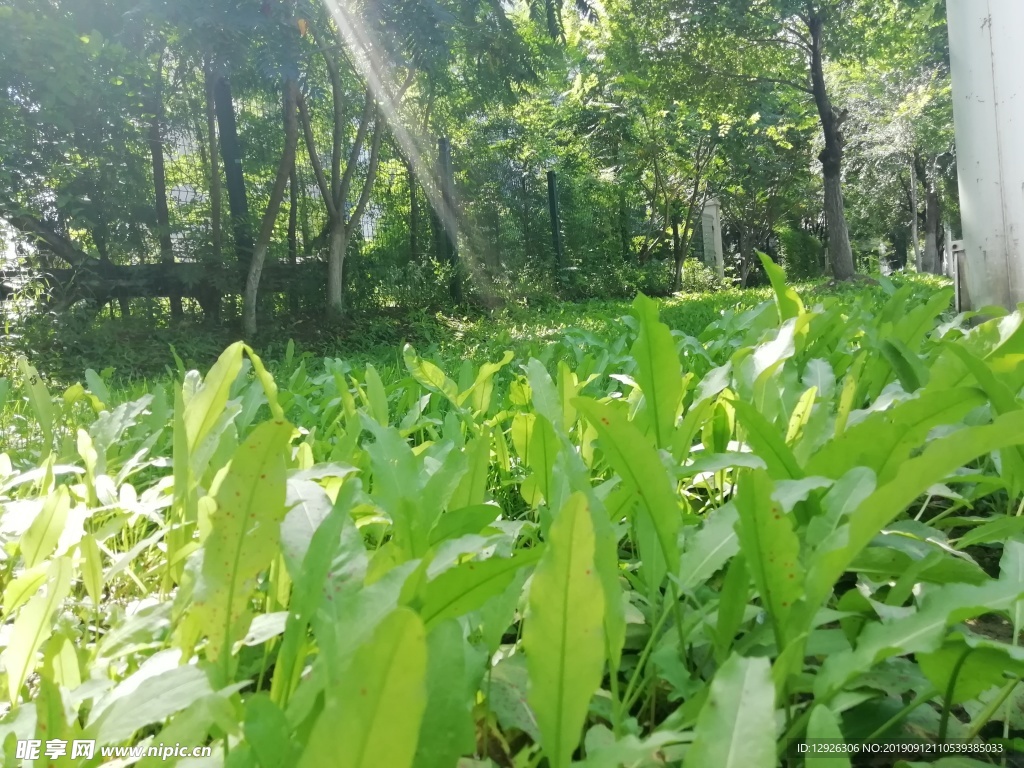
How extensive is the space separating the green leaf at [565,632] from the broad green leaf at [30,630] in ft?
1.45

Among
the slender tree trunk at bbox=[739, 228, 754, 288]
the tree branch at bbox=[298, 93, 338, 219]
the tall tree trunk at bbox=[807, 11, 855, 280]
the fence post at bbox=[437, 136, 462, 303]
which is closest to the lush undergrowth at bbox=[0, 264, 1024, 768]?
Answer: the tree branch at bbox=[298, 93, 338, 219]

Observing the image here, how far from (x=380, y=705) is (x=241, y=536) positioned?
0.86ft

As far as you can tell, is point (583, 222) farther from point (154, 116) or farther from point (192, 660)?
point (192, 660)

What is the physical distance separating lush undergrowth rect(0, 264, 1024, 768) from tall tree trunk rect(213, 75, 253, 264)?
5730mm

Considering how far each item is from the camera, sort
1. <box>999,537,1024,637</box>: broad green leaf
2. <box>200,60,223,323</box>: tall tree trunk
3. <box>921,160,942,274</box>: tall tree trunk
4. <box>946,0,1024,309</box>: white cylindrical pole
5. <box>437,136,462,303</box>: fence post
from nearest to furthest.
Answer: <box>999,537,1024,637</box>: broad green leaf, <box>946,0,1024,309</box>: white cylindrical pole, <box>200,60,223,323</box>: tall tree trunk, <box>437,136,462,303</box>: fence post, <box>921,160,942,274</box>: tall tree trunk

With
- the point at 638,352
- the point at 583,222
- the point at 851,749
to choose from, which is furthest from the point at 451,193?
the point at 851,749

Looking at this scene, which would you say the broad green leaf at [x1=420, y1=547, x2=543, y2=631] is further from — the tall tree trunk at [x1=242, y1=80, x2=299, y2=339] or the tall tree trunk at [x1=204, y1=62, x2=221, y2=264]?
the tall tree trunk at [x1=204, y1=62, x2=221, y2=264]

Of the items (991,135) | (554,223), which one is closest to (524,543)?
(991,135)

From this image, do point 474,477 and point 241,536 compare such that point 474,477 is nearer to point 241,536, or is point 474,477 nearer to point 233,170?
point 241,536

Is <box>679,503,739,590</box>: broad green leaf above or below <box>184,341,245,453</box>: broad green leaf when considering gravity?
below

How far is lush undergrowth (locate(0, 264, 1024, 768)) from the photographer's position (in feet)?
1.47

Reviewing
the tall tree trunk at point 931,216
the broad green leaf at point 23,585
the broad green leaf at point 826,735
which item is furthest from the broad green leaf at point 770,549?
the tall tree trunk at point 931,216

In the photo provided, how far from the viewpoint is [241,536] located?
0.57 m

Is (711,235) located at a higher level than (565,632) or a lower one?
higher
